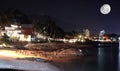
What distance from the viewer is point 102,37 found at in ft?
622

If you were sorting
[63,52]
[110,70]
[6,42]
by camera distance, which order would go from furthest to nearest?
[6,42] < [63,52] < [110,70]

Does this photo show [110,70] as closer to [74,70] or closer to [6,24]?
[74,70]

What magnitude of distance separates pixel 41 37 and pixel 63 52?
120 ft

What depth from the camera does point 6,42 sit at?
55.2m

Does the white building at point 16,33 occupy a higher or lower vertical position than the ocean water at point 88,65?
higher

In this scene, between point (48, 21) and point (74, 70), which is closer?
point (74, 70)

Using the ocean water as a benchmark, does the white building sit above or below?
above

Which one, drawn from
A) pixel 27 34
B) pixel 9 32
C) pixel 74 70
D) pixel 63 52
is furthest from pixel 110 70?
pixel 27 34

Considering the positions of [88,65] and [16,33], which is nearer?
[88,65]

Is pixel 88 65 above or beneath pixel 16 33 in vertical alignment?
beneath

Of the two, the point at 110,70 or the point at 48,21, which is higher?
the point at 48,21

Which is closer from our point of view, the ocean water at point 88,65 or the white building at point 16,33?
the ocean water at point 88,65

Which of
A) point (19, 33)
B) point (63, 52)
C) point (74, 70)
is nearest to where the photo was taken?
point (74, 70)

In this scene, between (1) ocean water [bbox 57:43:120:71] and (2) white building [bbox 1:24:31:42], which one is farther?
(2) white building [bbox 1:24:31:42]
